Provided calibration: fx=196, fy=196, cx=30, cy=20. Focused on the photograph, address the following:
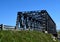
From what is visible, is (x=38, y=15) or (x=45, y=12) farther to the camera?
(x=38, y=15)

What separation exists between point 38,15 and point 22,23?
20.2 feet

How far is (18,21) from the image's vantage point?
66.5 metres

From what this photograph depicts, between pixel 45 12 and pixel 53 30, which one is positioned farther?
pixel 53 30

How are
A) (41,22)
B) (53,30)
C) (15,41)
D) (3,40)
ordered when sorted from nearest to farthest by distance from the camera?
(3,40) → (15,41) → (41,22) → (53,30)

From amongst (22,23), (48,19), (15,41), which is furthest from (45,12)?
(15,41)

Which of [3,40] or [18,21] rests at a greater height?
[18,21]

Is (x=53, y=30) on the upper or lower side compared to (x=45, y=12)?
lower

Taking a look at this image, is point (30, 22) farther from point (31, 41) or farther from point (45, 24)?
point (31, 41)

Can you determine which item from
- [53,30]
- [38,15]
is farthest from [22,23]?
[53,30]

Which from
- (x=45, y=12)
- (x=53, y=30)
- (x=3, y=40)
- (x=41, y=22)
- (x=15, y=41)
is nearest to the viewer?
(x=3, y=40)

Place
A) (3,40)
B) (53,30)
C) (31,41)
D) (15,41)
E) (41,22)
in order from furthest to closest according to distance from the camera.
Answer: (53,30), (41,22), (31,41), (15,41), (3,40)

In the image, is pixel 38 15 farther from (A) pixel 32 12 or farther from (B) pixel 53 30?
(B) pixel 53 30

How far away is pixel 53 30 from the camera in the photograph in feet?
245

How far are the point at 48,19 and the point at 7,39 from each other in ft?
145
